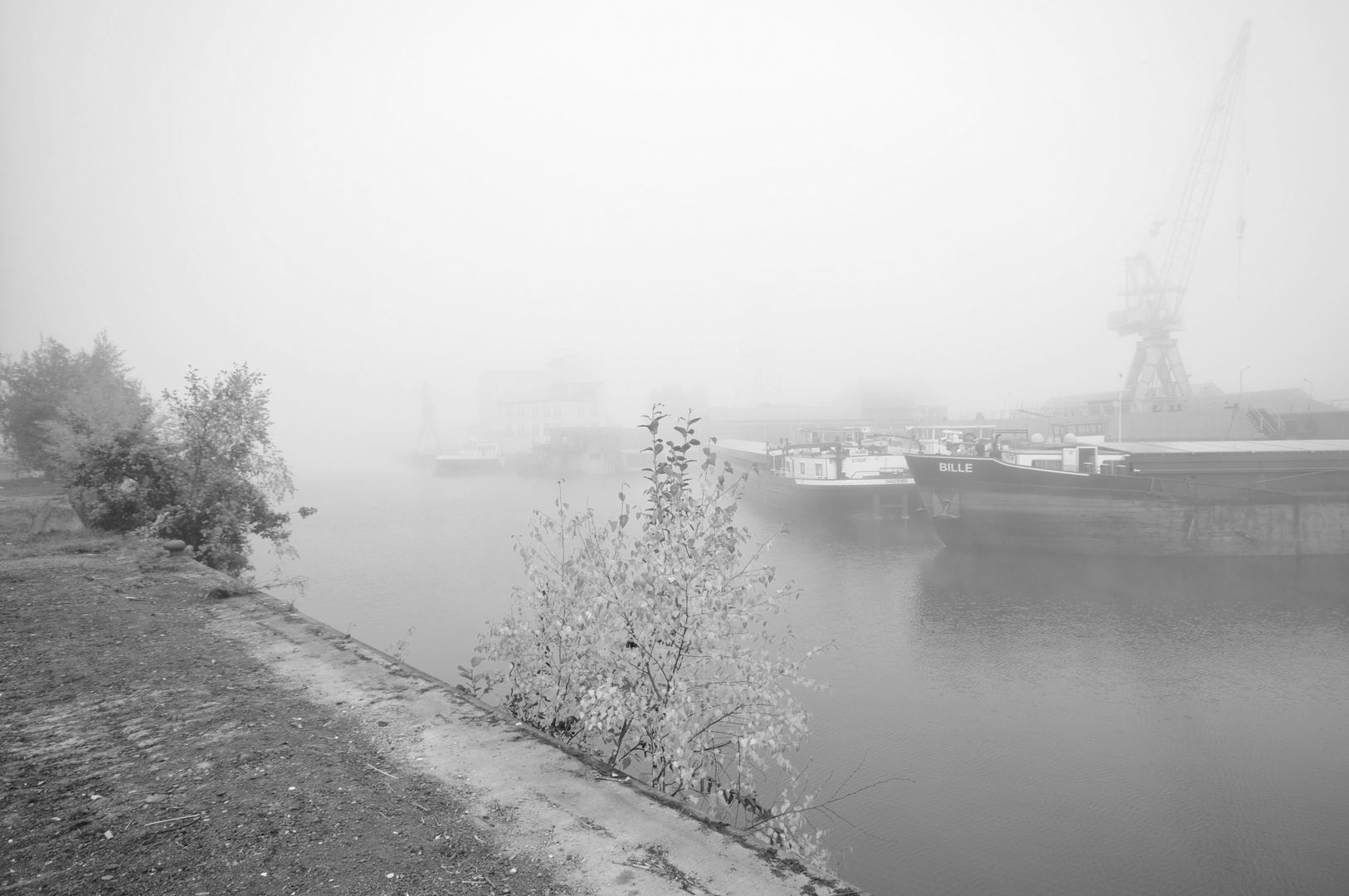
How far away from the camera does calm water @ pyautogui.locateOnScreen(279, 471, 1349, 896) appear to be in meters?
8.25

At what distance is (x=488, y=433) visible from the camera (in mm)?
101375

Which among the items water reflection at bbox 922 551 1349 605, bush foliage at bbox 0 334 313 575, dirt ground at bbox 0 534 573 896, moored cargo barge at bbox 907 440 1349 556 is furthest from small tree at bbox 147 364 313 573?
moored cargo barge at bbox 907 440 1349 556

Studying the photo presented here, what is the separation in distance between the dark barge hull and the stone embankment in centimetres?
2437

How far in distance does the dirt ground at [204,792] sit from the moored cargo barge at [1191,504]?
994 inches

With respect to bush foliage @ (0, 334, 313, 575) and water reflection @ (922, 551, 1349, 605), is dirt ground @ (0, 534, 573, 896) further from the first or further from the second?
water reflection @ (922, 551, 1349, 605)

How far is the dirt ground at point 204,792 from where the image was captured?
3227 mm

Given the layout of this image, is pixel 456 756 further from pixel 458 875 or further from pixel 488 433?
pixel 488 433

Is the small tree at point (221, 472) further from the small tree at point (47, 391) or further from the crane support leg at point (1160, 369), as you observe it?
the crane support leg at point (1160, 369)

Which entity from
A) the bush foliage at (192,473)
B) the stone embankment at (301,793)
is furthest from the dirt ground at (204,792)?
the bush foliage at (192,473)

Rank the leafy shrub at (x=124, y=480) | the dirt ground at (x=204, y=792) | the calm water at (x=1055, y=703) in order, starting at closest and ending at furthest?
the dirt ground at (x=204, y=792), the calm water at (x=1055, y=703), the leafy shrub at (x=124, y=480)

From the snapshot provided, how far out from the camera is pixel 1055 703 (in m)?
12.6

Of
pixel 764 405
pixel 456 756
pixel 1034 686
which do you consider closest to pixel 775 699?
pixel 456 756

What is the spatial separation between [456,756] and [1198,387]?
88.4 metres

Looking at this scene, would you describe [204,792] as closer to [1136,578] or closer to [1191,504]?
[1136,578]
